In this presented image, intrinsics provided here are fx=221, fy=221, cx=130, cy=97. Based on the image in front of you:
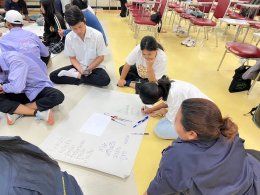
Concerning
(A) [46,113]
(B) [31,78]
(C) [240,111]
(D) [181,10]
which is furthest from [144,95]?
(D) [181,10]

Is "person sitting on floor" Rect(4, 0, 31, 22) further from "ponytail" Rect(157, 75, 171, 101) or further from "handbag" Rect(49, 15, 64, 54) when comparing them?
"ponytail" Rect(157, 75, 171, 101)

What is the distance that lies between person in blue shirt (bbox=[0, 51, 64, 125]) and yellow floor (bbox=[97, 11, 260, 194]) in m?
0.87

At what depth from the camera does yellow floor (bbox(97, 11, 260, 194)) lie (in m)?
1.62

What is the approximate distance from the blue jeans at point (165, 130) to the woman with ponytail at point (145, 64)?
1.24ft

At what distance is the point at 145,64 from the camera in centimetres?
223

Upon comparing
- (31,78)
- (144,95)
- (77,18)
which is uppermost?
(77,18)

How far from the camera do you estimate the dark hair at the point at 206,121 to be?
922mm

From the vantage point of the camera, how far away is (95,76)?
239cm

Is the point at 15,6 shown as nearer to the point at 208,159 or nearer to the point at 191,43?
the point at 191,43

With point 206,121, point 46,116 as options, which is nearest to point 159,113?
point 46,116

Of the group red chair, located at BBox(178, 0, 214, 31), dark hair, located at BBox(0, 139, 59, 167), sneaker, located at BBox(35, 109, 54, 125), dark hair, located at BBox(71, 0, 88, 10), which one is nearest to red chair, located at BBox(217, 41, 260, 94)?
red chair, located at BBox(178, 0, 214, 31)

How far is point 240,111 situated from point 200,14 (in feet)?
7.82

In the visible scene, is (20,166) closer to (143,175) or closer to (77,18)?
(143,175)

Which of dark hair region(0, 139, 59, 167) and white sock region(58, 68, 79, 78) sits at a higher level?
dark hair region(0, 139, 59, 167)
